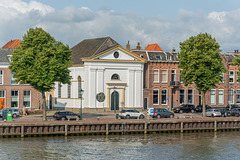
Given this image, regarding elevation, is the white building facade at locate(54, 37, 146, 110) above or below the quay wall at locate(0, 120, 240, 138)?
above

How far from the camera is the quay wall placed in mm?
55438

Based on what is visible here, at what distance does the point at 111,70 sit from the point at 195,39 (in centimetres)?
1875

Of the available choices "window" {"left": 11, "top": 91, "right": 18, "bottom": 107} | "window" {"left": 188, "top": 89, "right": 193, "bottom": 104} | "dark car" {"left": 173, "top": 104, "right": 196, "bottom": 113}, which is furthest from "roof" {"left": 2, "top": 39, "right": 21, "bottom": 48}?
"dark car" {"left": 173, "top": 104, "right": 196, "bottom": 113}

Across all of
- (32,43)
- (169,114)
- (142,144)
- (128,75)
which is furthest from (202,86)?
(32,43)

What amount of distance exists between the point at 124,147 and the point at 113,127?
9.47 meters

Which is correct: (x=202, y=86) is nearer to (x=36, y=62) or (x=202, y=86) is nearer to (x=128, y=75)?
(x=128, y=75)

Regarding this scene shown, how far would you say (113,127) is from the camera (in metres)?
59.7

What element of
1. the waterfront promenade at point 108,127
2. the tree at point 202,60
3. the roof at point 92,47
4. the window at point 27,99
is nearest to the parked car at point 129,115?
the waterfront promenade at point 108,127

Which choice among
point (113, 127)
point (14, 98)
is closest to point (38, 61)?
point (113, 127)

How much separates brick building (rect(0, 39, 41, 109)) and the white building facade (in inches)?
243

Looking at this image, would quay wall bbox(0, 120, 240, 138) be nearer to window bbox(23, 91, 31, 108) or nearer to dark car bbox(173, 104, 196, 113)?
dark car bbox(173, 104, 196, 113)

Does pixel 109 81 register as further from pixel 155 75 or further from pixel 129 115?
pixel 129 115

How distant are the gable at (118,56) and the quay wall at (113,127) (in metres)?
24.4

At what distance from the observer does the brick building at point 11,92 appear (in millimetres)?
77312
